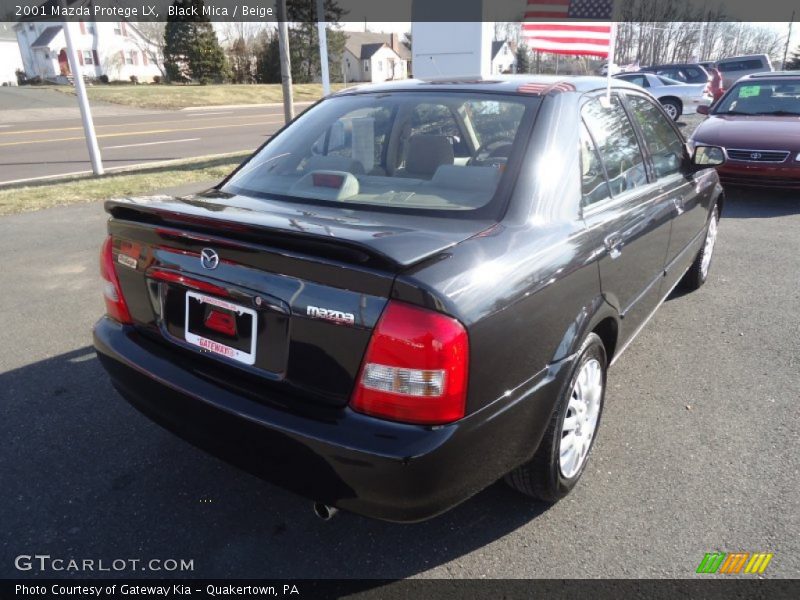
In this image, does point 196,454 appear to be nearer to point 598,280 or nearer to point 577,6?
point 598,280

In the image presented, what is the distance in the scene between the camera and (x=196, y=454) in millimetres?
2811

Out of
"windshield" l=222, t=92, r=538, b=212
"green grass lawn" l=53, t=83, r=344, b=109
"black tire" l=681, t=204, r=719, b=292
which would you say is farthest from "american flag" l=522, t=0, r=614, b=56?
"green grass lawn" l=53, t=83, r=344, b=109

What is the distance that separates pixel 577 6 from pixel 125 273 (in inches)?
150

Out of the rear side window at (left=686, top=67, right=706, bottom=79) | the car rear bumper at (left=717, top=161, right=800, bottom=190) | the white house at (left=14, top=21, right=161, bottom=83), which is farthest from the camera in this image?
the white house at (left=14, top=21, right=161, bottom=83)

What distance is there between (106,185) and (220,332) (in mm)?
8270

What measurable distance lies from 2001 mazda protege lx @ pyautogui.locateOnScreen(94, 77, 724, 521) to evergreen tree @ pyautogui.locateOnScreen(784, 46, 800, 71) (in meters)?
61.0

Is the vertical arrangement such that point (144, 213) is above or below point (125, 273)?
above

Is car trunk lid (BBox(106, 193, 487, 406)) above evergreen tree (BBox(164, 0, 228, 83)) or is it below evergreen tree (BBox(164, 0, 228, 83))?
below

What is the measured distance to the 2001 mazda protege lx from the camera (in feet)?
5.74

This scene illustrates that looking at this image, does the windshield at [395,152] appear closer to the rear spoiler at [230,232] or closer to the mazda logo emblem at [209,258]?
the rear spoiler at [230,232]

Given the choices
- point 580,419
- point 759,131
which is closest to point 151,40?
point 759,131

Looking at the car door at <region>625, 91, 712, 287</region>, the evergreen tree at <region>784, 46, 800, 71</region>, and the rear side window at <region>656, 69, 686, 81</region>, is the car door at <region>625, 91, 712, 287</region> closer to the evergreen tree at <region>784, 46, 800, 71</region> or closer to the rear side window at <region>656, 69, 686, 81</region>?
the rear side window at <region>656, 69, 686, 81</region>

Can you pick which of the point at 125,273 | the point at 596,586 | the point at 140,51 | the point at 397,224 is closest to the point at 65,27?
the point at 125,273

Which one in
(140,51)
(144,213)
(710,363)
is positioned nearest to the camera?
(144,213)
